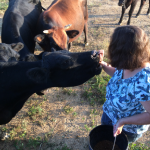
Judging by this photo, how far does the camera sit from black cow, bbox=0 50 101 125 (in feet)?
6.93

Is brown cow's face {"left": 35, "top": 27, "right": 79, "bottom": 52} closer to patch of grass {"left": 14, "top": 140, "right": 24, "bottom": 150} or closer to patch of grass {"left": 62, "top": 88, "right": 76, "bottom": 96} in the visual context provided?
patch of grass {"left": 62, "top": 88, "right": 76, "bottom": 96}

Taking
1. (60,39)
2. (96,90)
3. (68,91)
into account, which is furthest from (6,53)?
(96,90)

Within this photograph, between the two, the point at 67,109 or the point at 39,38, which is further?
the point at 39,38

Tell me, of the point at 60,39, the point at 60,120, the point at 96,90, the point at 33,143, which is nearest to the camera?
the point at 33,143

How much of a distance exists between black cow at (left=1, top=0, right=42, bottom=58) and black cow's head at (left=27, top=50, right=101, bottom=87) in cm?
184

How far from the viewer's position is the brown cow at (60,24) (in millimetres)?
4168

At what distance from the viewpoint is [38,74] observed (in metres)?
2.04

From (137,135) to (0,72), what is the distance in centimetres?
224

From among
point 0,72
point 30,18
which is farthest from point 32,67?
point 30,18

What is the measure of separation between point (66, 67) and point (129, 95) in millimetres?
951

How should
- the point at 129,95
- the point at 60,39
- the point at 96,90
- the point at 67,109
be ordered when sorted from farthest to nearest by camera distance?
1. the point at 60,39
2. the point at 96,90
3. the point at 67,109
4. the point at 129,95

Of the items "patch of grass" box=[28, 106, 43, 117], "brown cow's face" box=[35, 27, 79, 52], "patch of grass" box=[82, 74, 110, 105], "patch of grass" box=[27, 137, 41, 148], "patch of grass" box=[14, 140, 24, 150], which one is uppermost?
"brown cow's face" box=[35, 27, 79, 52]

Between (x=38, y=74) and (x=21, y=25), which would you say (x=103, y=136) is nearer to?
(x=38, y=74)

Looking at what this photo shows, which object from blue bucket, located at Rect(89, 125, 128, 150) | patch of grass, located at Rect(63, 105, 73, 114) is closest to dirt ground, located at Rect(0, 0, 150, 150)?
patch of grass, located at Rect(63, 105, 73, 114)
